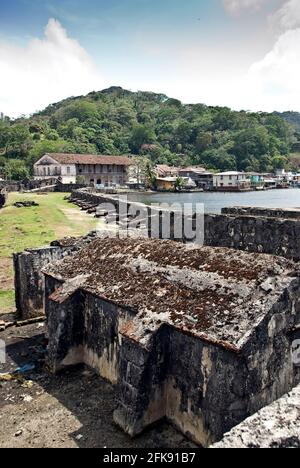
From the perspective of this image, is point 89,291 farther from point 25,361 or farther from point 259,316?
point 259,316

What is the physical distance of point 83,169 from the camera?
265ft

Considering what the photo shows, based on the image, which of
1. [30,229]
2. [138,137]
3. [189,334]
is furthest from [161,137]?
[189,334]

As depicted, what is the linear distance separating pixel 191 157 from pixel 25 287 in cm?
12169

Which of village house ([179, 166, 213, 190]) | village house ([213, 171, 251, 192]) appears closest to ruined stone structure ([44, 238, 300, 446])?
village house ([213, 171, 251, 192])

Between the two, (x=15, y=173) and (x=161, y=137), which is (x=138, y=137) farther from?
(x=15, y=173)

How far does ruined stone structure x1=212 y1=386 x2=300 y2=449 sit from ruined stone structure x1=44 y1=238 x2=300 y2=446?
1890 millimetres

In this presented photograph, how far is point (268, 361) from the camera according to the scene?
21.5 feet

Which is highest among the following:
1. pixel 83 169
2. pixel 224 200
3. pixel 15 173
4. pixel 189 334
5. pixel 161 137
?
pixel 161 137

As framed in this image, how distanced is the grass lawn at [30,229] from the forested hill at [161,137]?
5835 cm

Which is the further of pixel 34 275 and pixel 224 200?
pixel 224 200

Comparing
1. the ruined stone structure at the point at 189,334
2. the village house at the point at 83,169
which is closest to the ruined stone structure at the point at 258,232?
A: the ruined stone structure at the point at 189,334

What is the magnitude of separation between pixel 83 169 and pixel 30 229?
177 ft

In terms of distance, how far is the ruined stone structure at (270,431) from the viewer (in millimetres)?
3752

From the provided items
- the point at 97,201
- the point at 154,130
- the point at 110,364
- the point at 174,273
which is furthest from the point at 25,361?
the point at 154,130
